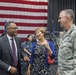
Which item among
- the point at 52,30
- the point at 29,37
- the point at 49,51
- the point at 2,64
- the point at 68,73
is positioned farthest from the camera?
the point at 52,30

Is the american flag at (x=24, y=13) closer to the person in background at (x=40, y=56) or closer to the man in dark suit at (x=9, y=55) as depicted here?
the person in background at (x=40, y=56)

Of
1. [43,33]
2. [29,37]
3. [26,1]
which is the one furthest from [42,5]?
[43,33]

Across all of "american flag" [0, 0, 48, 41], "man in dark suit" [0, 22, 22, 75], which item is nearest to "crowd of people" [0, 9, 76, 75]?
"man in dark suit" [0, 22, 22, 75]

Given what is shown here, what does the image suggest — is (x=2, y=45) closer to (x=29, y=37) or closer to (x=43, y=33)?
(x=43, y=33)

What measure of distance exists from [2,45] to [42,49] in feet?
2.81

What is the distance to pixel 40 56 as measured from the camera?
253 inches

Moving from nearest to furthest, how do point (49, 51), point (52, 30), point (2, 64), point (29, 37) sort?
point (2, 64), point (49, 51), point (29, 37), point (52, 30)

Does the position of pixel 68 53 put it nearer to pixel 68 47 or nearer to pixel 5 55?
pixel 68 47

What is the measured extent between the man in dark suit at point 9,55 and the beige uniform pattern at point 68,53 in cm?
150

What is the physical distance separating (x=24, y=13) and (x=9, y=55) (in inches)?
236

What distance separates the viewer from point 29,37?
1140cm

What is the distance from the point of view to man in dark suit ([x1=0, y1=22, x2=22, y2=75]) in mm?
5940

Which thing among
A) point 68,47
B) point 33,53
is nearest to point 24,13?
point 33,53

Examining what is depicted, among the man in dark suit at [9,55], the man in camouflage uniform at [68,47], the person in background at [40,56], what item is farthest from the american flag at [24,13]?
the man in camouflage uniform at [68,47]
